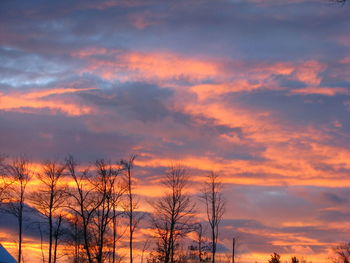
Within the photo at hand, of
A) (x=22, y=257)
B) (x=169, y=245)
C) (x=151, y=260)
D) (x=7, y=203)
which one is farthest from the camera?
(x=151, y=260)

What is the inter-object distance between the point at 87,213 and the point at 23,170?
34.3ft

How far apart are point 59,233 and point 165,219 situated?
13107mm

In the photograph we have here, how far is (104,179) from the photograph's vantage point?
2315 inches

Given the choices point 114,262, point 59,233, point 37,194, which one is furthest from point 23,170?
point 114,262

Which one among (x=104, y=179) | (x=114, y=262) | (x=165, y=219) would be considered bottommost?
(x=114, y=262)

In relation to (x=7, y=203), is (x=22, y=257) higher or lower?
lower

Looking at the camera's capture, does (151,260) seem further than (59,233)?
Yes

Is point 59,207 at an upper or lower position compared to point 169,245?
upper

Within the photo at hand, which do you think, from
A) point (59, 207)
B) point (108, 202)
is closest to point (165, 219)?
point (108, 202)

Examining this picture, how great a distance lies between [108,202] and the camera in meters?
57.7

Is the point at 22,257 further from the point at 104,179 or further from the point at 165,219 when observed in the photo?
the point at 165,219

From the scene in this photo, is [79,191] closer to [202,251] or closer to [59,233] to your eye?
[59,233]

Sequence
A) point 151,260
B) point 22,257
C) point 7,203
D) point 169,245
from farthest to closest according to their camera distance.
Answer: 1. point 151,260
2. point 22,257
3. point 7,203
4. point 169,245

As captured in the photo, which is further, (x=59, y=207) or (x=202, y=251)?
(x=202, y=251)
